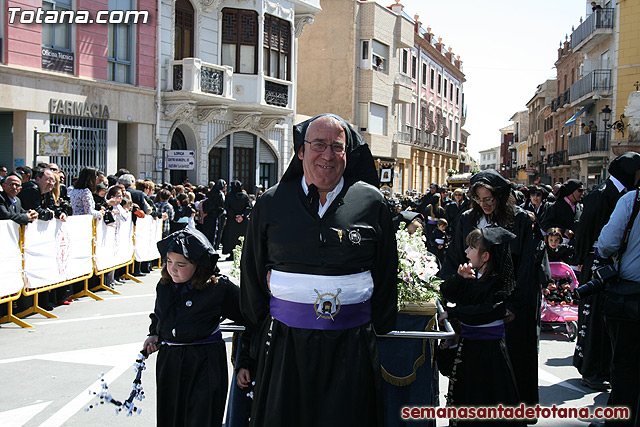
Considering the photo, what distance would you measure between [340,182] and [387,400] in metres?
1.56

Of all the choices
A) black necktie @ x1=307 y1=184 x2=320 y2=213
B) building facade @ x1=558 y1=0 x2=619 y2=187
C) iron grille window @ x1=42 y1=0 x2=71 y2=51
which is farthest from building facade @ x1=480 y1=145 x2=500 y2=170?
black necktie @ x1=307 y1=184 x2=320 y2=213

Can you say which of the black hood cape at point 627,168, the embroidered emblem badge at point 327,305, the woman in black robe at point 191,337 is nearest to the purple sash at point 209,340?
the woman in black robe at point 191,337

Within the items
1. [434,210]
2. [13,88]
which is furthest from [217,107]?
[434,210]

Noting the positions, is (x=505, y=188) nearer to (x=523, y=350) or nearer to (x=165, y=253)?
(x=523, y=350)

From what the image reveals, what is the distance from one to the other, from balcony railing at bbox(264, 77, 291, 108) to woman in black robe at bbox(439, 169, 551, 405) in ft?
71.6

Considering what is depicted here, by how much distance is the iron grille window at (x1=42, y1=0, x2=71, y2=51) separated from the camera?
18.2 meters

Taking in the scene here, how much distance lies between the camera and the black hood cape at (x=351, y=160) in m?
3.79

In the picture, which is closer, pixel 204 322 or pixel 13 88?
pixel 204 322

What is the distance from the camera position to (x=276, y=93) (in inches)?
1065

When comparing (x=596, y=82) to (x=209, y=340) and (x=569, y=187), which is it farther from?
(x=209, y=340)

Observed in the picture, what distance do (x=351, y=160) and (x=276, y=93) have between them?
23741 mm

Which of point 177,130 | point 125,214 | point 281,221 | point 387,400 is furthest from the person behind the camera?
point 177,130

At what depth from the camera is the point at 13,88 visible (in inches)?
668

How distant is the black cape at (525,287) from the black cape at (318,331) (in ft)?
5.78
